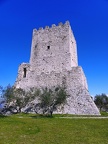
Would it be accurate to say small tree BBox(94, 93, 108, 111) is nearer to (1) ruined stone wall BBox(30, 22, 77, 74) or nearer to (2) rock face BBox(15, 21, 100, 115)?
(2) rock face BBox(15, 21, 100, 115)

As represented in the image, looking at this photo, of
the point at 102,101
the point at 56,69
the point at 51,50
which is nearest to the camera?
the point at 56,69

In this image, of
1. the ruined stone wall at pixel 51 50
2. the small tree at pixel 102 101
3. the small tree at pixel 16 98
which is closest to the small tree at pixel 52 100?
the small tree at pixel 16 98

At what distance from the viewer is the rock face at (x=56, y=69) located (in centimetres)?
2717

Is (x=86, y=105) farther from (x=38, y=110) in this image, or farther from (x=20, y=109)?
(x=20, y=109)

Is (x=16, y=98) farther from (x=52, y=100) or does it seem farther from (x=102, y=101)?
(x=102, y=101)

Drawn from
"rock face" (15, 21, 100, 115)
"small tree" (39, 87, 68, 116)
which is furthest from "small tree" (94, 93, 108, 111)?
"small tree" (39, 87, 68, 116)

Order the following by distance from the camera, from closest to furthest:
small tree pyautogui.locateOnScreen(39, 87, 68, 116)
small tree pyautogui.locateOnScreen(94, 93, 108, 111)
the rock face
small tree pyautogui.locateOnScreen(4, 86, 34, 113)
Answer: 1. small tree pyautogui.locateOnScreen(39, 87, 68, 116)
2. small tree pyautogui.locateOnScreen(4, 86, 34, 113)
3. the rock face
4. small tree pyautogui.locateOnScreen(94, 93, 108, 111)

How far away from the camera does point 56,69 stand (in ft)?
109

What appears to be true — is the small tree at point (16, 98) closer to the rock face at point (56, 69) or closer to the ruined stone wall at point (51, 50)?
the rock face at point (56, 69)

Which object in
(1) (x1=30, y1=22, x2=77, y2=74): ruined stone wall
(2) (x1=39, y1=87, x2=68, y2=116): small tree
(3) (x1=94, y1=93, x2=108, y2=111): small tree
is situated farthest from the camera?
(3) (x1=94, y1=93, x2=108, y2=111): small tree

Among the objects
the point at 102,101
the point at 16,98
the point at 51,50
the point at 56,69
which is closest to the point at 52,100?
the point at 16,98

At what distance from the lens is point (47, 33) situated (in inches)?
1467

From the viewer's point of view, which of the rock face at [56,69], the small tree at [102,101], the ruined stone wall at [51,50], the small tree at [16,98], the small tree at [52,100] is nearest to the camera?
the small tree at [52,100]

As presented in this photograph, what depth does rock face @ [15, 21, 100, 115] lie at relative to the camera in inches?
1070
